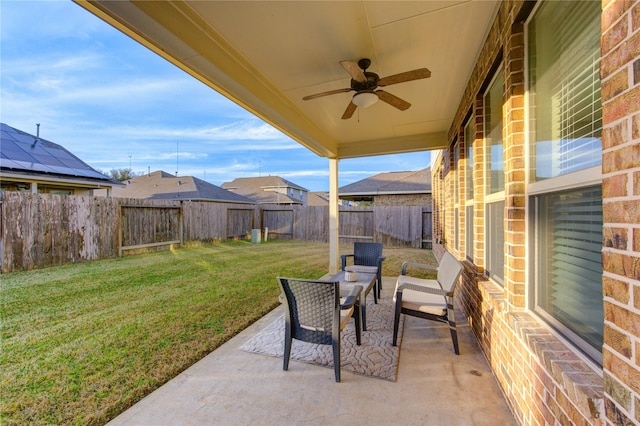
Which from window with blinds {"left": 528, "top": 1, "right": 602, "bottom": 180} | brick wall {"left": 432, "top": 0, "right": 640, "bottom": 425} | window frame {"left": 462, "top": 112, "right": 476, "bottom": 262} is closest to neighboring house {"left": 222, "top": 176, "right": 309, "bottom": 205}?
window frame {"left": 462, "top": 112, "right": 476, "bottom": 262}

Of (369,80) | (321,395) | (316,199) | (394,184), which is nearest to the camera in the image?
(321,395)

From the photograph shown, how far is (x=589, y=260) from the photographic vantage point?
1.21 meters

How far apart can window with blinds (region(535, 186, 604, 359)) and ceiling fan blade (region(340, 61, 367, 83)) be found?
6.01ft

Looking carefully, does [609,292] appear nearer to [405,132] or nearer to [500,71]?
[500,71]

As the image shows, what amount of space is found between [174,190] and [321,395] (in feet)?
53.7

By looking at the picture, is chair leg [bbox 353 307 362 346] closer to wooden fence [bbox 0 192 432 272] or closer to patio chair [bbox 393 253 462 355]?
patio chair [bbox 393 253 462 355]

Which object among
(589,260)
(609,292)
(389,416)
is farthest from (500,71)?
(389,416)

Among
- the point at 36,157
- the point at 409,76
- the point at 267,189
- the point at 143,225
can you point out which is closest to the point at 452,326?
the point at 409,76

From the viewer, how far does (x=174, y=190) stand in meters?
15.6

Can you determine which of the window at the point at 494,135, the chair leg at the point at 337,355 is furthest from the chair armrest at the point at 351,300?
the window at the point at 494,135

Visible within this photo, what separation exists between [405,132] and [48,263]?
332 inches

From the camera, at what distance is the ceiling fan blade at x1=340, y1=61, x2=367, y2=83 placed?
7.93 feet

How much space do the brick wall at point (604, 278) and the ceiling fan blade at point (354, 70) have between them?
1.12 metres

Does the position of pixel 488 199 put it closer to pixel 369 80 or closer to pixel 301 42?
pixel 369 80
